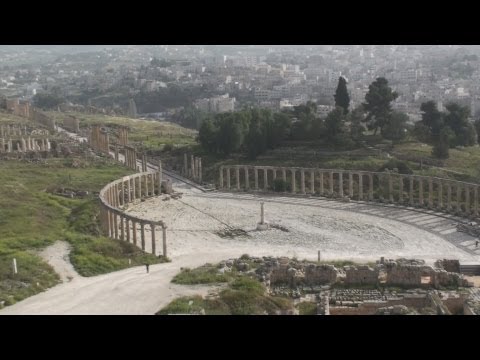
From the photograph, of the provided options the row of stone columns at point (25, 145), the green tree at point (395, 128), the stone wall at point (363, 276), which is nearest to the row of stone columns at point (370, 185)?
the green tree at point (395, 128)

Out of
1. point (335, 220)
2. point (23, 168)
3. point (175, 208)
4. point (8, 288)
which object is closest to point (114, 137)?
point (23, 168)

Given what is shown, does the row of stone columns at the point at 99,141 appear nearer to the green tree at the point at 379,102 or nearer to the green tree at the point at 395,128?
the green tree at the point at 379,102

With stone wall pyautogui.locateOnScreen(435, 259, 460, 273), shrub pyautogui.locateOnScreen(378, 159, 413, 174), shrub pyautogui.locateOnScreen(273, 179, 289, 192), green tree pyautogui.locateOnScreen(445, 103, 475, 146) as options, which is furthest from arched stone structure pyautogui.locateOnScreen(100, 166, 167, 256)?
green tree pyautogui.locateOnScreen(445, 103, 475, 146)

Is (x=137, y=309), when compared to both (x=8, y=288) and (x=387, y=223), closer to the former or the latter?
(x=8, y=288)

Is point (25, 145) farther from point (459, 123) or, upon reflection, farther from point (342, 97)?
point (459, 123)

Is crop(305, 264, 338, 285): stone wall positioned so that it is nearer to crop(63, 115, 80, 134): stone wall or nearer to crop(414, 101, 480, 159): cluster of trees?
crop(414, 101, 480, 159): cluster of trees

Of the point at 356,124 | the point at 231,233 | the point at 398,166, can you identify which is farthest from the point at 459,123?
the point at 231,233
